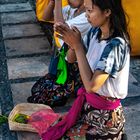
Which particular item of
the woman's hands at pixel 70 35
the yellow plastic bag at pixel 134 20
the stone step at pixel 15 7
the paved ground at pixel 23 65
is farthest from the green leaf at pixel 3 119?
the stone step at pixel 15 7

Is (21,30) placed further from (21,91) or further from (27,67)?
(21,91)

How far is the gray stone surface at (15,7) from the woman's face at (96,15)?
4.50m

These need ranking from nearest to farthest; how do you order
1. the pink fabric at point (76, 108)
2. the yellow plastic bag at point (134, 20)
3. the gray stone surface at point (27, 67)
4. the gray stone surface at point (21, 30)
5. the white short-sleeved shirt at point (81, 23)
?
the pink fabric at point (76, 108) → the white short-sleeved shirt at point (81, 23) → the gray stone surface at point (27, 67) → the yellow plastic bag at point (134, 20) → the gray stone surface at point (21, 30)

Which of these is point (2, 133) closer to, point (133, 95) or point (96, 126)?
point (96, 126)

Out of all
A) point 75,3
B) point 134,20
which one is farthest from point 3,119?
point 134,20

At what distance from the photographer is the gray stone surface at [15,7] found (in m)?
6.66

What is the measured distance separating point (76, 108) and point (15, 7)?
454 centimetres

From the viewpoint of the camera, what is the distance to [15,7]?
22.5 ft

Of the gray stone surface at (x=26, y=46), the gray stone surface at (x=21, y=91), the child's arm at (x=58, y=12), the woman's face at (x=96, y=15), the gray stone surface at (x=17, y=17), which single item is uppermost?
the woman's face at (x=96, y=15)

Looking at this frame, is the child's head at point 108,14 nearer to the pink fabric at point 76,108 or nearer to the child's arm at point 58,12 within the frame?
the pink fabric at point 76,108

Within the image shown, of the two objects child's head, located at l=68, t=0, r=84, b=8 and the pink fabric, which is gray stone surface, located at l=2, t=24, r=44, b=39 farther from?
the pink fabric

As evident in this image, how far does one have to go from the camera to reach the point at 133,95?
3900 millimetres

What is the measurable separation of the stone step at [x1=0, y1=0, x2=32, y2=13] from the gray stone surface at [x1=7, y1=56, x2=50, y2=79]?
2.15m

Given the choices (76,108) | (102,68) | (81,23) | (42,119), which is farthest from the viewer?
(42,119)
